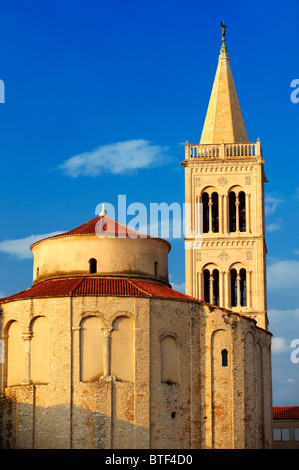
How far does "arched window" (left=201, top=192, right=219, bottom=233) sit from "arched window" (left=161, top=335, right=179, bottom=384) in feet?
72.7

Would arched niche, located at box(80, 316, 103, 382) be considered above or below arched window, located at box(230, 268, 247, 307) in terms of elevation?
below

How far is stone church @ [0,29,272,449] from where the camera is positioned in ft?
173

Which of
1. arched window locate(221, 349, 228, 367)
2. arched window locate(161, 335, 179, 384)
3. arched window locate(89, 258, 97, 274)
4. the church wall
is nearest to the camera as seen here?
arched window locate(161, 335, 179, 384)

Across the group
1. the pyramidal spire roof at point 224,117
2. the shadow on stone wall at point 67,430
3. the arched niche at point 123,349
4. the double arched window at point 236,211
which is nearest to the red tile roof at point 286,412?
the double arched window at point 236,211

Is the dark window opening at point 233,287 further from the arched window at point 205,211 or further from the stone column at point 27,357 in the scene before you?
the stone column at point 27,357

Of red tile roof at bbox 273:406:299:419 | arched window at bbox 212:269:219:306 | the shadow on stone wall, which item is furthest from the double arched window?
the shadow on stone wall

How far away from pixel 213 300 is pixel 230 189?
8.31 metres

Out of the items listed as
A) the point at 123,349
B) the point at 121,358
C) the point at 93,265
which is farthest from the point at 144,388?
the point at 93,265

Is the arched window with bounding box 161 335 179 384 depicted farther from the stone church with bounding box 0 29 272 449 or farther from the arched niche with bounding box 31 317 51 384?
the arched niche with bounding box 31 317 51 384

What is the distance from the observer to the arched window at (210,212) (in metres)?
76.9

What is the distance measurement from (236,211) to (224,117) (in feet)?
25.0

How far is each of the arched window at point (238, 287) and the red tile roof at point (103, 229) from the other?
55.8 feet

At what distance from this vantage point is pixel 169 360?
181 feet
